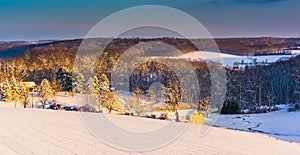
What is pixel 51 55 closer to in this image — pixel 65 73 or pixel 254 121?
pixel 65 73

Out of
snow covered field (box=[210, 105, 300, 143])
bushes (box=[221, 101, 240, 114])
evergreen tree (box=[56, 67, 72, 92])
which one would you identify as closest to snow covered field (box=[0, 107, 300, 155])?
snow covered field (box=[210, 105, 300, 143])

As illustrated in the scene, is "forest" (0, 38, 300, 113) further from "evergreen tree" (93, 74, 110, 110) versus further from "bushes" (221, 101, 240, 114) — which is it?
"evergreen tree" (93, 74, 110, 110)

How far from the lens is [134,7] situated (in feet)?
54.0

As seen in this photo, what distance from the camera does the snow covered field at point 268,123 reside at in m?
35.6

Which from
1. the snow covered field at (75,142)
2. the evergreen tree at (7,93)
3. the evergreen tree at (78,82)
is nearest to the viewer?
the snow covered field at (75,142)

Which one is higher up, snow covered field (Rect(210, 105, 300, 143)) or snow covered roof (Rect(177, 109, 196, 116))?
snow covered roof (Rect(177, 109, 196, 116))

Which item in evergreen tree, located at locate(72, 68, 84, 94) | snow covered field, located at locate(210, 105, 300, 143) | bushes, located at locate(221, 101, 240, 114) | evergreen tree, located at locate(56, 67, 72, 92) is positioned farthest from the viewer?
evergreen tree, located at locate(56, 67, 72, 92)

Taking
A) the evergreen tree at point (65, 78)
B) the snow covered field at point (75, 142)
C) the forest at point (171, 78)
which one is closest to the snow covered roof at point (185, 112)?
the forest at point (171, 78)

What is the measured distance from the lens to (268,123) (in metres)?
39.8

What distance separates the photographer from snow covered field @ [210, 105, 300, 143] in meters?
35.6

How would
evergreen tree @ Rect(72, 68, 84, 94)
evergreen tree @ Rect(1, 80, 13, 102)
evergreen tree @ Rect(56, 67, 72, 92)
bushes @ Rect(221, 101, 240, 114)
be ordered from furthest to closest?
1. evergreen tree @ Rect(56, 67, 72, 92)
2. evergreen tree @ Rect(72, 68, 84, 94)
3. bushes @ Rect(221, 101, 240, 114)
4. evergreen tree @ Rect(1, 80, 13, 102)

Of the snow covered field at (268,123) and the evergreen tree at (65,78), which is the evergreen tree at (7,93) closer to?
the evergreen tree at (65,78)

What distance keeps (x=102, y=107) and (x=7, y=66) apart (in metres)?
36.3

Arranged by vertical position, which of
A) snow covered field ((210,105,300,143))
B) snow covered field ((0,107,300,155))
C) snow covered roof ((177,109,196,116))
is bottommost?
snow covered field ((210,105,300,143))
